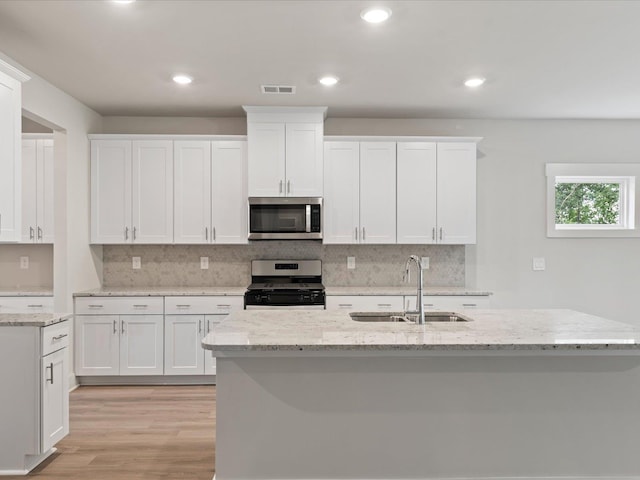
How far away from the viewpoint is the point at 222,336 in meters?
2.23

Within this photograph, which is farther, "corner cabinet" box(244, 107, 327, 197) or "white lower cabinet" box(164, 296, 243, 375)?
"corner cabinet" box(244, 107, 327, 197)

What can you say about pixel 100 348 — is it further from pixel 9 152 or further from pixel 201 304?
pixel 9 152

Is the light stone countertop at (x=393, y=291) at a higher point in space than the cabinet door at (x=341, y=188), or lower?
lower

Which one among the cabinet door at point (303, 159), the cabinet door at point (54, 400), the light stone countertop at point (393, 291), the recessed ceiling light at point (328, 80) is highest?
the recessed ceiling light at point (328, 80)

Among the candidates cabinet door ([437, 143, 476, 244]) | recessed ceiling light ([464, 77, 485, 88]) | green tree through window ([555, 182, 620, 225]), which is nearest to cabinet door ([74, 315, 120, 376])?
cabinet door ([437, 143, 476, 244])

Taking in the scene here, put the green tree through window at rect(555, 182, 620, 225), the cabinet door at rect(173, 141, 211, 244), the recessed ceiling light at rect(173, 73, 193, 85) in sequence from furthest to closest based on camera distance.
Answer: the green tree through window at rect(555, 182, 620, 225) < the cabinet door at rect(173, 141, 211, 244) < the recessed ceiling light at rect(173, 73, 193, 85)

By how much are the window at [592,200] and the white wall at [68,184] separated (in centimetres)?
460

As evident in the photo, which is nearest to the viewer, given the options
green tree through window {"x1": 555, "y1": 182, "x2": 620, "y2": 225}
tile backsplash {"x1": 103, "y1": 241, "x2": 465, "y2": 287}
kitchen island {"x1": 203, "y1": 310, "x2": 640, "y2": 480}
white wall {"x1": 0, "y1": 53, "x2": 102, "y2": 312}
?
kitchen island {"x1": 203, "y1": 310, "x2": 640, "y2": 480}

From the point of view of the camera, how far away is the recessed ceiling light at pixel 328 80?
377 cm

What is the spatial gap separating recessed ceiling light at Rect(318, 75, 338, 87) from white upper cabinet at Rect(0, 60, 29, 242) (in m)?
2.02

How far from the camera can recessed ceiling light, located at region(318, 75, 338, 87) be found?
377 cm

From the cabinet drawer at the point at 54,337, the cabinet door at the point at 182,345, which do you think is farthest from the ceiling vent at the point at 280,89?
the cabinet drawer at the point at 54,337

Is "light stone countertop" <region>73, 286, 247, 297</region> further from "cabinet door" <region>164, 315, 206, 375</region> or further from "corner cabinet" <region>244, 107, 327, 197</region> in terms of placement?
"corner cabinet" <region>244, 107, 327, 197</region>

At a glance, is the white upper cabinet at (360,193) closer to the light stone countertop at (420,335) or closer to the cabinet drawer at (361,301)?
the cabinet drawer at (361,301)
